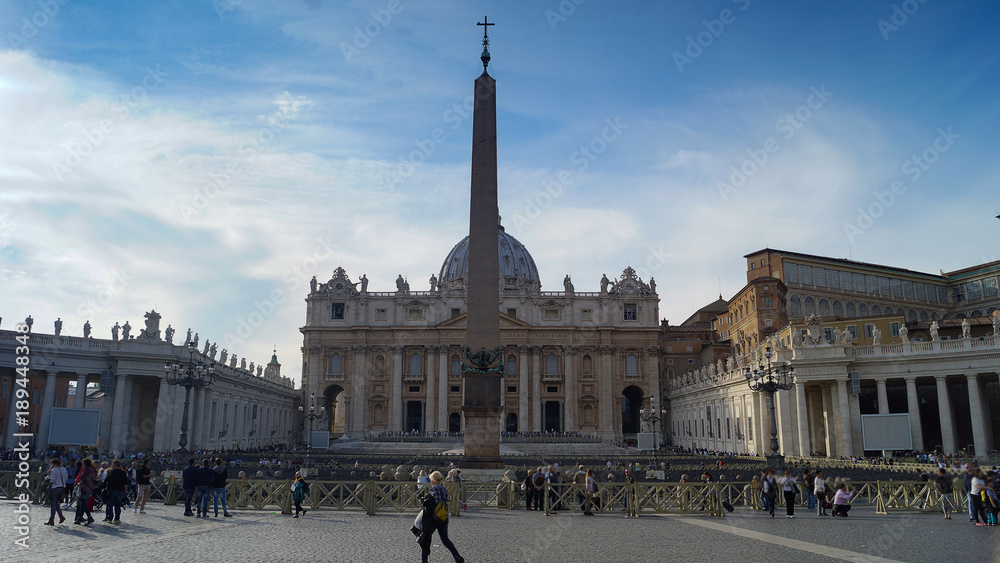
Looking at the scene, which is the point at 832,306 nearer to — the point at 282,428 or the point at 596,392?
the point at 596,392

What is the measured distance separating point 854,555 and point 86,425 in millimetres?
31603

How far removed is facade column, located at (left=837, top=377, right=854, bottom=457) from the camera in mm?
37719

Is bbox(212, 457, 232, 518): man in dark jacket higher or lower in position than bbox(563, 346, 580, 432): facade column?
lower

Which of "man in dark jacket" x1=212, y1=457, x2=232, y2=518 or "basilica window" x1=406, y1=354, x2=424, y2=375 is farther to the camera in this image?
"basilica window" x1=406, y1=354, x2=424, y2=375

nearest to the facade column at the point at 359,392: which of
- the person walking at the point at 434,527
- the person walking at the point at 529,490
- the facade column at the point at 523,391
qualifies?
the facade column at the point at 523,391

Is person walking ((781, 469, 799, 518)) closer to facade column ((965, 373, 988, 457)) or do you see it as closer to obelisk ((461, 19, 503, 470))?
obelisk ((461, 19, 503, 470))

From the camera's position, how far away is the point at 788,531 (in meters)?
14.2

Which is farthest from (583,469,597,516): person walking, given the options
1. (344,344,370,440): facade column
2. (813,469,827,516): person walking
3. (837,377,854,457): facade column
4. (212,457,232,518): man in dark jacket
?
(344,344,370,440): facade column

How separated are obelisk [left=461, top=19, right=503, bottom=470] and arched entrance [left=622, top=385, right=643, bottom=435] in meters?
64.2

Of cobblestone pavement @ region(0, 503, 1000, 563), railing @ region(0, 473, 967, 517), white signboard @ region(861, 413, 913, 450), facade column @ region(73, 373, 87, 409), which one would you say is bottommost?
cobblestone pavement @ region(0, 503, 1000, 563)

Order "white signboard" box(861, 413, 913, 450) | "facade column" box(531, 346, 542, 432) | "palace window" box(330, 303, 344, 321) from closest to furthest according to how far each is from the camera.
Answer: "white signboard" box(861, 413, 913, 450), "facade column" box(531, 346, 542, 432), "palace window" box(330, 303, 344, 321)

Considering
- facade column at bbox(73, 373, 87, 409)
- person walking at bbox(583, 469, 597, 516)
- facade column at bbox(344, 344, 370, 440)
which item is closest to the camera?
person walking at bbox(583, 469, 597, 516)

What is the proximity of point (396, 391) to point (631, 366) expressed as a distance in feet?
89.3

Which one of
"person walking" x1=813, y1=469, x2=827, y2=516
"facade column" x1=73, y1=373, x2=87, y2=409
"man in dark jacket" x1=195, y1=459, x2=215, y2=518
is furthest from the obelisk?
"facade column" x1=73, y1=373, x2=87, y2=409
